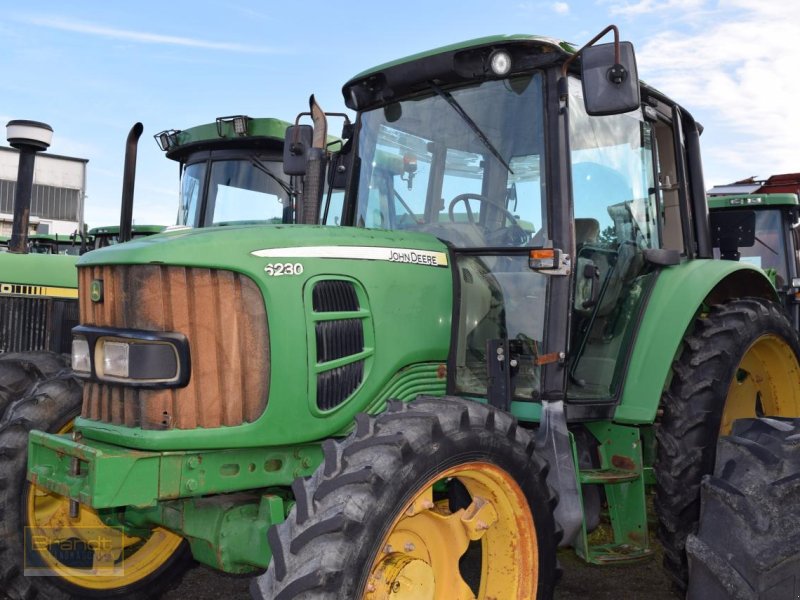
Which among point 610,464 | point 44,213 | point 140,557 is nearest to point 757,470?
point 610,464

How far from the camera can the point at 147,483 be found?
2604 millimetres

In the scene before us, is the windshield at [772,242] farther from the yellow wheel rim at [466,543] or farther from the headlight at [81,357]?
the headlight at [81,357]

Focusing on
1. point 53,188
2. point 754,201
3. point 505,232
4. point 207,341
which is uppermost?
point 53,188

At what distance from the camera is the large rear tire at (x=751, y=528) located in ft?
8.30

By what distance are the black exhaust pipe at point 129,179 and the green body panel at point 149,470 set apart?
133 cm

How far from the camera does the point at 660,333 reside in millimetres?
3617

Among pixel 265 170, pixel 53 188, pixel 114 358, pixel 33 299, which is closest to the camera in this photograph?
pixel 114 358

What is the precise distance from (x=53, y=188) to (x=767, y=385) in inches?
A: 1830

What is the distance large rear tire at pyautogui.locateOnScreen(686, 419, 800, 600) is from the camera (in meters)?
2.53

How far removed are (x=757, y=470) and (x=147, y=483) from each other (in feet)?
6.75

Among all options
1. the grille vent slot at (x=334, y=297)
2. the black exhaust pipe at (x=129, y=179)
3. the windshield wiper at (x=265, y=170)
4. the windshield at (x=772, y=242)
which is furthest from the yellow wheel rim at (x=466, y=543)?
the windshield at (x=772, y=242)

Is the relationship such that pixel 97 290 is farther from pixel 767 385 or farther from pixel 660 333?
pixel 767 385

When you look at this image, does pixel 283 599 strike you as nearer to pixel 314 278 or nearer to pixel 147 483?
pixel 147 483

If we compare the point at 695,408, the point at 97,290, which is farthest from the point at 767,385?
the point at 97,290
